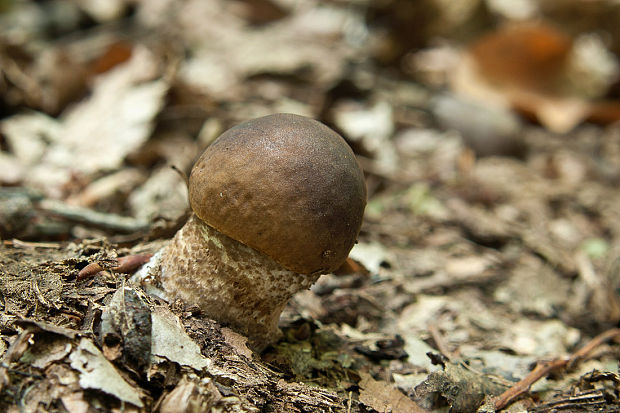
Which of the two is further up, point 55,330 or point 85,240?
point 55,330

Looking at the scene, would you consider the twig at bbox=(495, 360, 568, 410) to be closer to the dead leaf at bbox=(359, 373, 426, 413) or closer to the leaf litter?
the leaf litter

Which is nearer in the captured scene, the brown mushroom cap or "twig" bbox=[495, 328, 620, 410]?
the brown mushroom cap

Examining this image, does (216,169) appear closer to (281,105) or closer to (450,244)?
(450,244)

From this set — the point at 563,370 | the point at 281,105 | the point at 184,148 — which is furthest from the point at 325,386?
the point at 281,105

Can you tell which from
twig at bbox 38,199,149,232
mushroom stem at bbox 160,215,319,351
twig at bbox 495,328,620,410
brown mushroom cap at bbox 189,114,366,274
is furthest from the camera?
twig at bbox 38,199,149,232

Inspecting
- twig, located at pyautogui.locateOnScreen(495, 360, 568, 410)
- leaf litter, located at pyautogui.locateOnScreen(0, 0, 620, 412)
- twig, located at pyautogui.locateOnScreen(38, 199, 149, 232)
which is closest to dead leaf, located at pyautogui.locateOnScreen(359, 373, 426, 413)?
leaf litter, located at pyautogui.locateOnScreen(0, 0, 620, 412)

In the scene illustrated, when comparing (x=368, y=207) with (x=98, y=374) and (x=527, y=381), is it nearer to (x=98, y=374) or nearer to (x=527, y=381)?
(x=527, y=381)

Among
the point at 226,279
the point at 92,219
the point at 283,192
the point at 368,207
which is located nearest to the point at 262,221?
the point at 283,192
